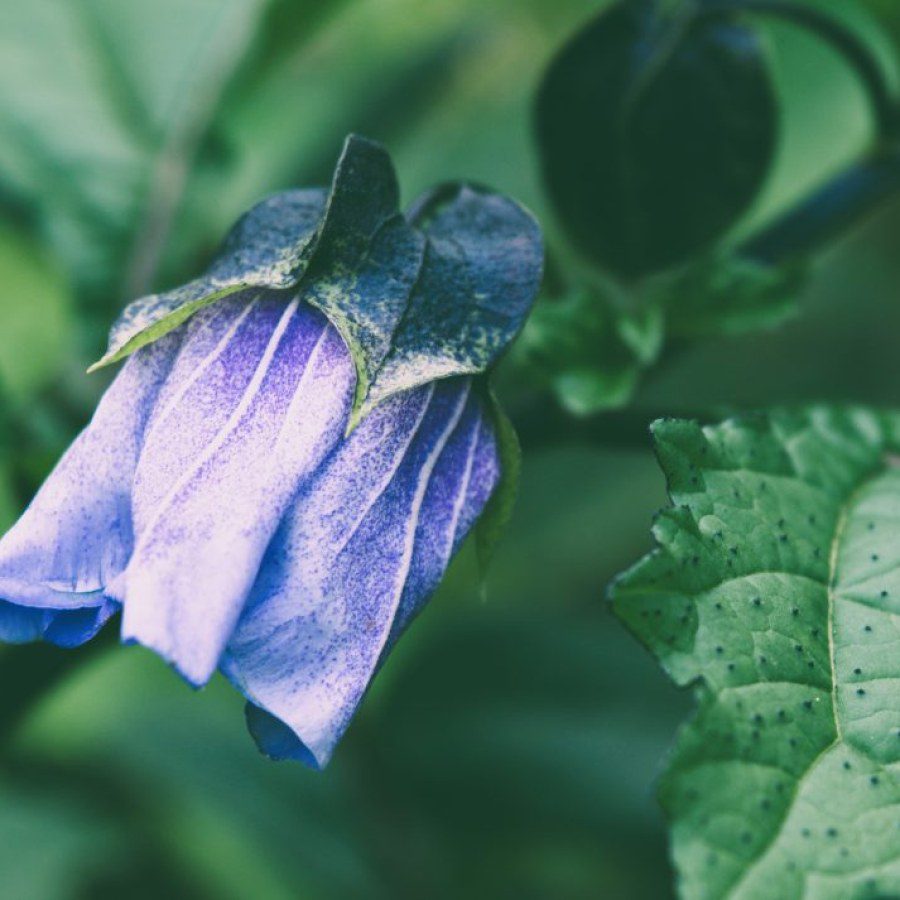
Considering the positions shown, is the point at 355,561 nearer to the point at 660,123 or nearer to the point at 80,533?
the point at 80,533

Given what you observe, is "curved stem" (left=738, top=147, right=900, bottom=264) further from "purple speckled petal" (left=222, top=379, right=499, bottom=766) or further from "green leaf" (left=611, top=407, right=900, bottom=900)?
"purple speckled petal" (left=222, top=379, right=499, bottom=766)

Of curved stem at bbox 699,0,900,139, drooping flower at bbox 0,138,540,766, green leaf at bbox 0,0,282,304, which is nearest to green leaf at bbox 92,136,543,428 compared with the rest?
drooping flower at bbox 0,138,540,766

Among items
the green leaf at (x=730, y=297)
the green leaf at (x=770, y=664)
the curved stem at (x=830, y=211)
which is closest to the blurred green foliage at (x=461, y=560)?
the curved stem at (x=830, y=211)

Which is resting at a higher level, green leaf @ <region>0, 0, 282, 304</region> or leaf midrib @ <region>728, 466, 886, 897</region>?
green leaf @ <region>0, 0, 282, 304</region>

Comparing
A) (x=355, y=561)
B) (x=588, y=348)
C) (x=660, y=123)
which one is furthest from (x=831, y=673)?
(x=660, y=123)

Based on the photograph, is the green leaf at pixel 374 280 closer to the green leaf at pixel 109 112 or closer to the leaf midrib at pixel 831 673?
the leaf midrib at pixel 831 673

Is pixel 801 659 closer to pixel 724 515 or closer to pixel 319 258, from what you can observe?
pixel 724 515
